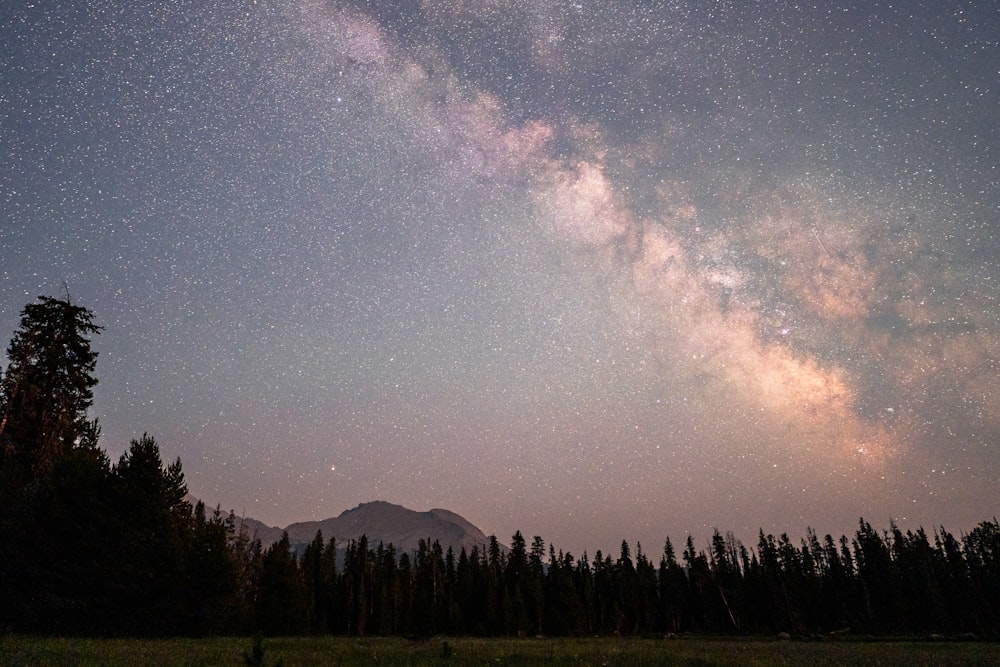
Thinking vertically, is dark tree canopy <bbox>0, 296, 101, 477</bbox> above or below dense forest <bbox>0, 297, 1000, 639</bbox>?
above

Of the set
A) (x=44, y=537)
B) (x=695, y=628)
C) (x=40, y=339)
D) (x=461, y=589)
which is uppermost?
(x=40, y=339)

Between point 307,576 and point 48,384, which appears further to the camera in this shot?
point 307,576

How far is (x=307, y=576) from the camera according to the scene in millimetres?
94438

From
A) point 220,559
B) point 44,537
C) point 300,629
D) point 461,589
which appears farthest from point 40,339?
point 461,589

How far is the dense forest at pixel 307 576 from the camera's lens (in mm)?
29625

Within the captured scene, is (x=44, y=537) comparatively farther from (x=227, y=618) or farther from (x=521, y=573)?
(x=521, y=573)

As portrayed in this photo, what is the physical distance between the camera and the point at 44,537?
29109 mm

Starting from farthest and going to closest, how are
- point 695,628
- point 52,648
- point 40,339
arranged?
point 695,628
point 40,339
point 52,648

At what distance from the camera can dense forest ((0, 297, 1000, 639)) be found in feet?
97.2

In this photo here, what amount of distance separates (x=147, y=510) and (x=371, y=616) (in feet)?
268

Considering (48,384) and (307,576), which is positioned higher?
(48,384)

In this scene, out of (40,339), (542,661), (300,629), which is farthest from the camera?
(300,629)

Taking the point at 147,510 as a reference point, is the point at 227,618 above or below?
below

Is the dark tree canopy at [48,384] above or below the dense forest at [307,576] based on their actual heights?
above
